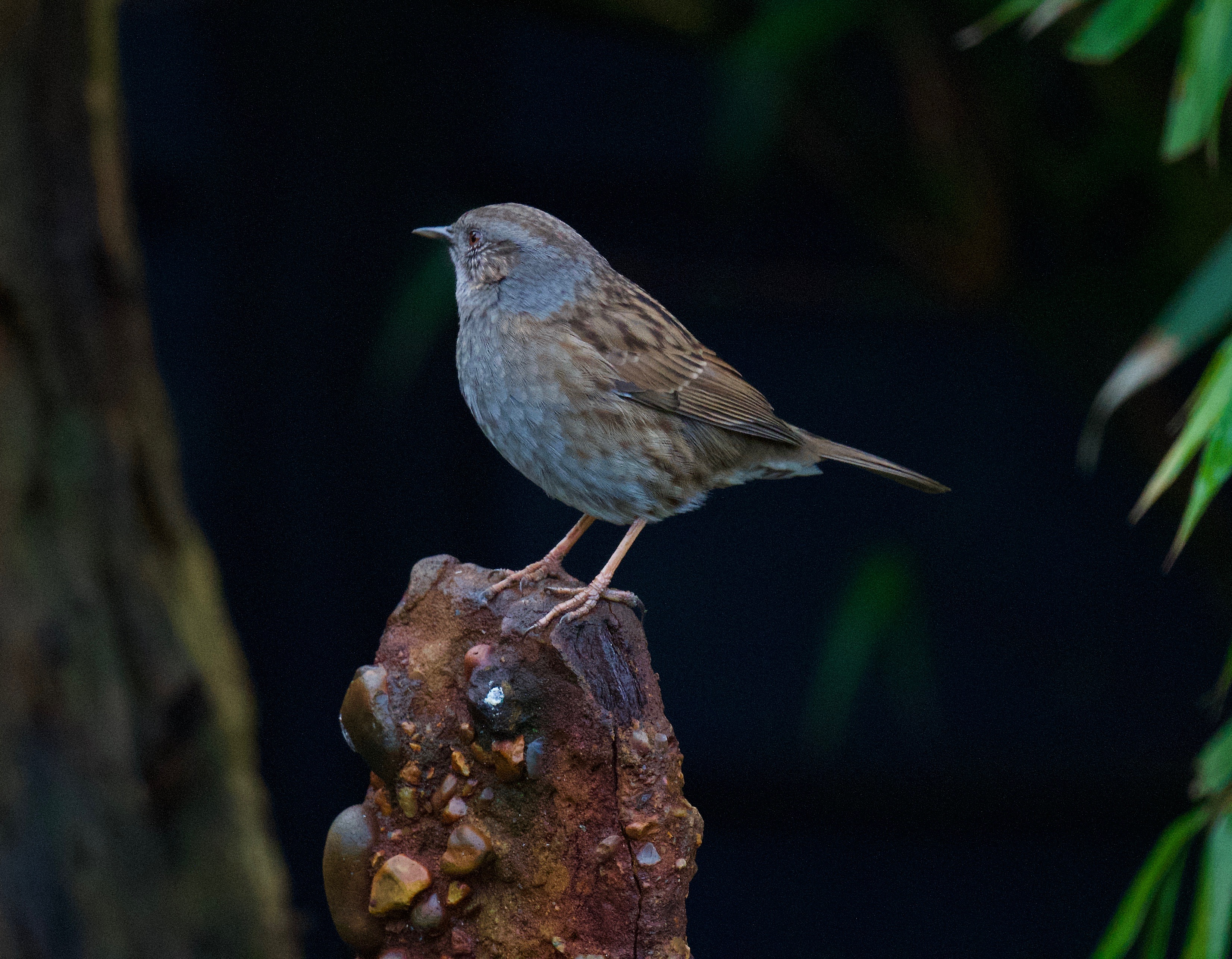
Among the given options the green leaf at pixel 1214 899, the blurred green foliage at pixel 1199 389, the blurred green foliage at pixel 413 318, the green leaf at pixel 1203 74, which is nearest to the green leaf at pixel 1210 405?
the blurred green foliage at pixel 1199 389

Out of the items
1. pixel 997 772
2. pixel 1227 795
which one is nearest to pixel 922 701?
pixel 997 772

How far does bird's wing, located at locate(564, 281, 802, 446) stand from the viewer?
207 cm

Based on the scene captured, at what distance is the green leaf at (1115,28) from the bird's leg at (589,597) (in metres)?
1.14

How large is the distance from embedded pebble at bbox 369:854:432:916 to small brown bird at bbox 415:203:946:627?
0.53 meters

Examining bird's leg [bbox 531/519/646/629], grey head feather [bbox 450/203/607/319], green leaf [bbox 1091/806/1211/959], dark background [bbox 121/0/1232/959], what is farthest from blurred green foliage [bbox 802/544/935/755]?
grey head feather [bbox 450/203/607/319]

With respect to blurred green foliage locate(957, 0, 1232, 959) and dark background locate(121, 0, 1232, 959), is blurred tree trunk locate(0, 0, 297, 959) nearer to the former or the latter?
dark background locate(121, 0, 1232, 959)

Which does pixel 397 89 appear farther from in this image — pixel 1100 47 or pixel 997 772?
pixel 997 772

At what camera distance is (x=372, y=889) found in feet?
4.66

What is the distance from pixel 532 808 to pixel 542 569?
498 mm

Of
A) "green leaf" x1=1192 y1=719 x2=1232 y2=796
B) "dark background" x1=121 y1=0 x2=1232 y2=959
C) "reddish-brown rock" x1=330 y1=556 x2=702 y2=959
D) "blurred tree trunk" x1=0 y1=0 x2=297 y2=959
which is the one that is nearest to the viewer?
"reddish-brown rock" x1=330 y1=556 x2=702 y2=959

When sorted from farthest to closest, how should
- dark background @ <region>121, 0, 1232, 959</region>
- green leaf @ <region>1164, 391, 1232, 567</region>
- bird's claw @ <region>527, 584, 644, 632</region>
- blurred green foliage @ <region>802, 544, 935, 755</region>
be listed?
dark background @ <region>121, 0, 1232, 959</region>
blurred green foliage @ <region>802, 544, 935, 755</region>
green leaf @ <region>1164, 391, 1232, 567</region>
bird's claw @ <region>527, 584, 644, 632</region>

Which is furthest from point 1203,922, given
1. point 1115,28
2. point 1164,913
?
point 1115,28

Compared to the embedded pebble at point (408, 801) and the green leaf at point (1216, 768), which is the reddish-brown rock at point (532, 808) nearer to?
the embedded pebble at point (408, 801)

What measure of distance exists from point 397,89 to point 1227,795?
295 centimetres
